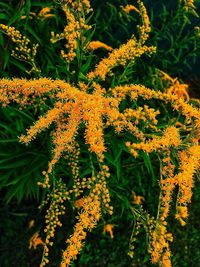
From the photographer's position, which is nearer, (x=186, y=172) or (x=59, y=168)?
(x=186, y=172)

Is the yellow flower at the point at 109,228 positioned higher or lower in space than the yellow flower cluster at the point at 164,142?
lower

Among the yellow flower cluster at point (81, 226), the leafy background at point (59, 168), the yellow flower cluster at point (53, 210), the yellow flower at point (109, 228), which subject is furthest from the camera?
the yellow flower at point (109, 228)

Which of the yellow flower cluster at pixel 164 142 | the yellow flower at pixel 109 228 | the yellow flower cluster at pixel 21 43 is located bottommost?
the yellow flower at pixel 109 228

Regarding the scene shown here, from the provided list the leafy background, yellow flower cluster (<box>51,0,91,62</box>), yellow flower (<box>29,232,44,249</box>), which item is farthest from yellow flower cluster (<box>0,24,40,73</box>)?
yellow flower (<box>29,232,44,249</box>)

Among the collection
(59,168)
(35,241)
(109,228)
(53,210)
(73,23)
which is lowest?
(35,241)

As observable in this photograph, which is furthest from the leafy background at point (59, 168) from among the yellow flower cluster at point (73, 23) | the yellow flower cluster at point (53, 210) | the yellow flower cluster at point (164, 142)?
the yellow flower cluster at point (164, 142)

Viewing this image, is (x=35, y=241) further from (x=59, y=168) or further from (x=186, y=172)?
(x=186, y=172)

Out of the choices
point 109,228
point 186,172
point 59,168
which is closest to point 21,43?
point 59,168

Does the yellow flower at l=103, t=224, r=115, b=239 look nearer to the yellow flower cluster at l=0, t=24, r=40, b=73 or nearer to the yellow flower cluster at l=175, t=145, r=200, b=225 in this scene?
the yellow flower cluster at l=175, t=145, r=200, b=225

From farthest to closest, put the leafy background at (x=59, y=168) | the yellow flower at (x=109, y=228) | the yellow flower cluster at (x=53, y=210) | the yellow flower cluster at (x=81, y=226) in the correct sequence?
the yellow flower at (x=109, y=228) < the leafy background at (x=59, y=168) < the yellow flower cluster at (x=53, y=210) < the yellow flower cluster at (x=81, y=226)

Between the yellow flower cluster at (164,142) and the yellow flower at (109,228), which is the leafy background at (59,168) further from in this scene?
the yellow flower cluster at (164,142)
